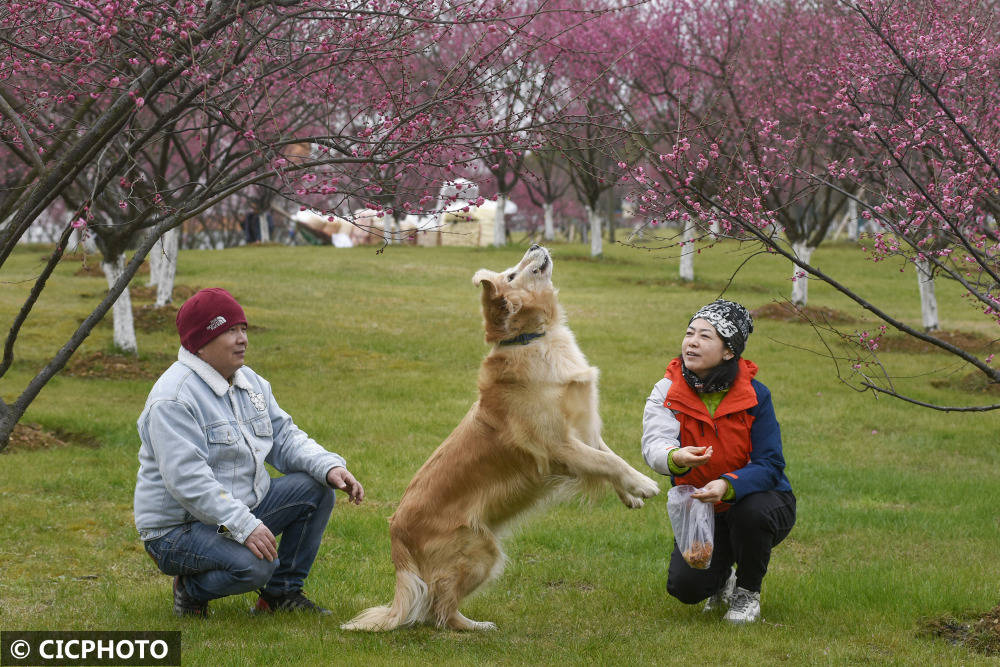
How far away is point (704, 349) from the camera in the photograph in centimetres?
459

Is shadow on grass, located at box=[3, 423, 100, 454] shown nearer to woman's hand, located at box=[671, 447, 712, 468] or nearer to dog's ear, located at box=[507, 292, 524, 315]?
dog's ear, located at box=[507, 292, 524, 315]

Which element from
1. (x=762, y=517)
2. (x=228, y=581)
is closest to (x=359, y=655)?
(x=228, y=581)

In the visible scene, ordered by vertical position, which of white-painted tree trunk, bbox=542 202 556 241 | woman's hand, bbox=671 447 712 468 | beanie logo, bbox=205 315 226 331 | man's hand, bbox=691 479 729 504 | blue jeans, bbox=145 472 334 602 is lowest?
blue jeans, bbox=145 472 334 602

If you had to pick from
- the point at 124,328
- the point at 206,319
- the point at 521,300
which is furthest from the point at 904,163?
the point at 124,328

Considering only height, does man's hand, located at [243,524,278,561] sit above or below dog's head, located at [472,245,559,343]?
below

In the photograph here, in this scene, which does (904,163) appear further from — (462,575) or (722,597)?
(462,575)

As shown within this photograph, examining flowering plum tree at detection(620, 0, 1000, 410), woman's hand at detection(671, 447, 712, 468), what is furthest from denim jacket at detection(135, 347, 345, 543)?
flowering plum tree at detection(620, 0, 1000, 410)

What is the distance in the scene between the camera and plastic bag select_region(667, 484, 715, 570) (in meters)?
4.55

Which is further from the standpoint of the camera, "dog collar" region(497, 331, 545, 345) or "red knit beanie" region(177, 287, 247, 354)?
"dog collar" region(497, 331, 545, 345)

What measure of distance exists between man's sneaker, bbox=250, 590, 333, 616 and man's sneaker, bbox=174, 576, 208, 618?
271mm

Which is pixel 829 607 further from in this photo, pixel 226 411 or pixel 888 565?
pixel 226 411

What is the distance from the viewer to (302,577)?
4934mm

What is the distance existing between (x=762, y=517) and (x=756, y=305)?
17.4m

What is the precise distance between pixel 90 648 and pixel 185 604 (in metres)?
0.48
